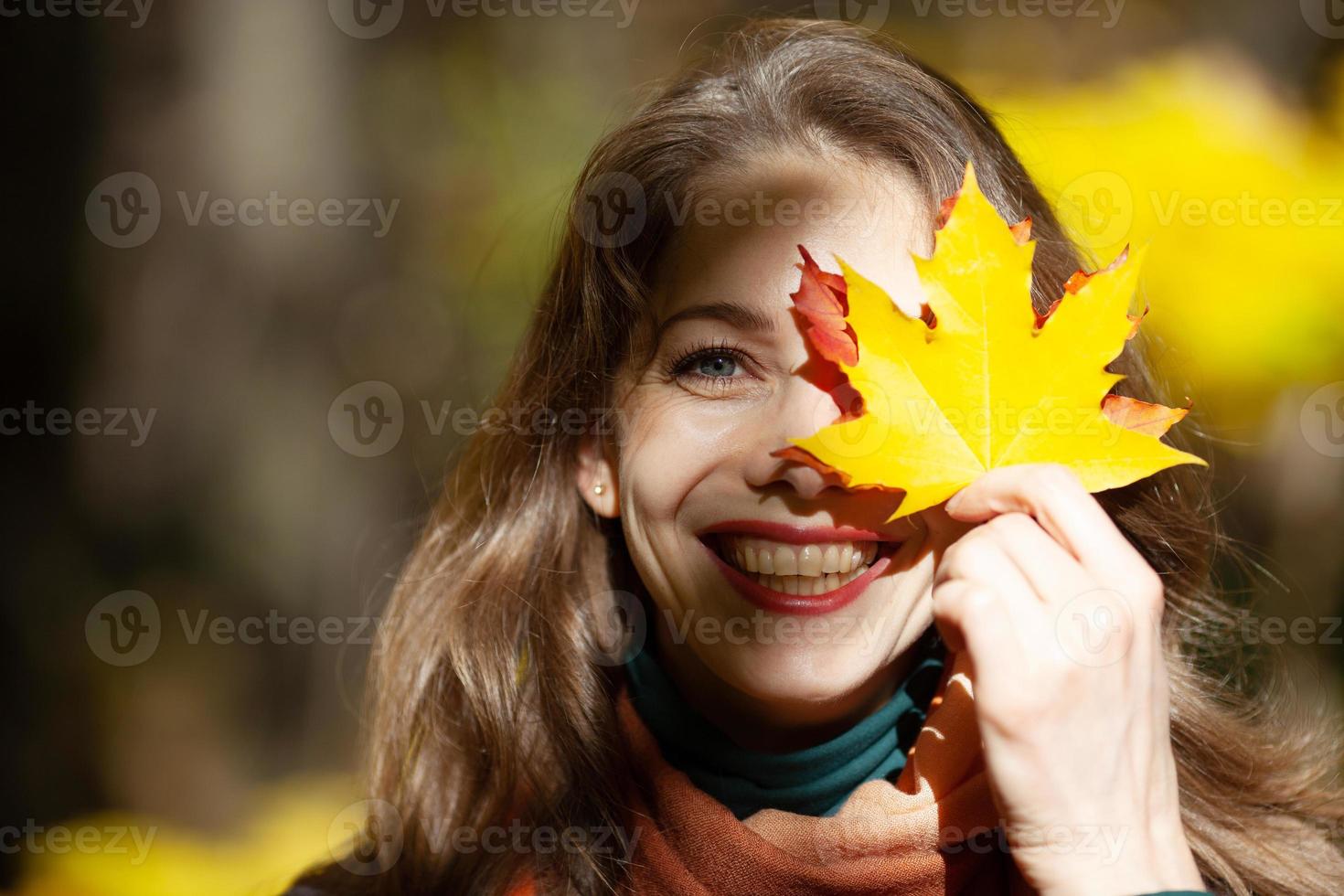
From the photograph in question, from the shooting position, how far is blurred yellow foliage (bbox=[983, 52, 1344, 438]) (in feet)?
10.9

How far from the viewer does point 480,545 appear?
7.22 ft

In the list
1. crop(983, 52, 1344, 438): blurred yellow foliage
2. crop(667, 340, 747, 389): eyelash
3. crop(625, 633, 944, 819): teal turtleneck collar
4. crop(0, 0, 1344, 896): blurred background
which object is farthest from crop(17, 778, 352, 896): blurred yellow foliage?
Result: crop(983, 52, 1344, 438): blurred yellow foliage

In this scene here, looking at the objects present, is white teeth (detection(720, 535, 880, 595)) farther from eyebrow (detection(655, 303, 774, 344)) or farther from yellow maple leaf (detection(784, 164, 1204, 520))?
eyebrow (detection(655, 303, 774, 344))

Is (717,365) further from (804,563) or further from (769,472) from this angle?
(804,563)

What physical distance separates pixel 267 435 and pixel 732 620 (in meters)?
3.78

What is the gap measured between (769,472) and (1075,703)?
524mm

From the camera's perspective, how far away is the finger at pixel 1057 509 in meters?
1.37

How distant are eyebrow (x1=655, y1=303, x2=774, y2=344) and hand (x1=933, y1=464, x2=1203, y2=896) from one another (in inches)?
18.6

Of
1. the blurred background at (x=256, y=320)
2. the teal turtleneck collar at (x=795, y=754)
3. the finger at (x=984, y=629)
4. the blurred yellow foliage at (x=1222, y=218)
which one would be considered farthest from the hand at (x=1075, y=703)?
the blurred background at (x=256, y=320)

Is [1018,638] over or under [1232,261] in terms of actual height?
under

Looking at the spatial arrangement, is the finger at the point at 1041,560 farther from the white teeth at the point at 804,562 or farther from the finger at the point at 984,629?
the white teeth at the point at 804,562

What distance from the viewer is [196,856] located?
387 centimetres

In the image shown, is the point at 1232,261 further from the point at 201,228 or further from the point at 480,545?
the point at 201,228

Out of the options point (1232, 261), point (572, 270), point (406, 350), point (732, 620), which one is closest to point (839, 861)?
point (732, 620)
